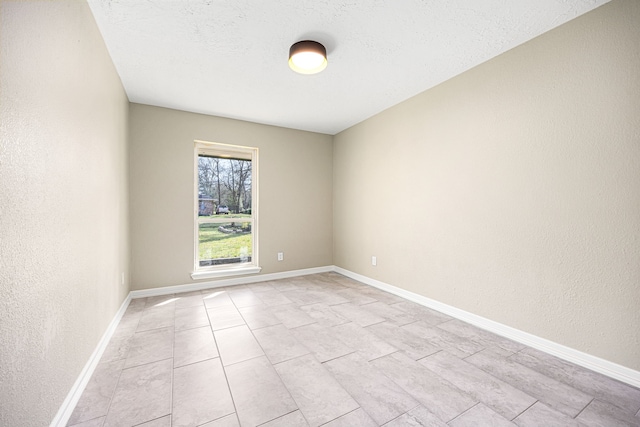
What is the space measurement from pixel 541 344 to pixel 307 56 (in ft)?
10.0

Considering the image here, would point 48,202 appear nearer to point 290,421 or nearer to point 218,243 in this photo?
point 290,421

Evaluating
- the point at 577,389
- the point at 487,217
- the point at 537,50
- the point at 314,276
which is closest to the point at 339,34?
the point at 537,50

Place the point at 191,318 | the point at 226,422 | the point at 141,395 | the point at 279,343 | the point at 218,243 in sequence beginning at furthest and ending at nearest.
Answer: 1. the point at 218,243
2. the point at 191,318
3. the point at 279,343
4. the point at 141,395
5. the point at 226,422

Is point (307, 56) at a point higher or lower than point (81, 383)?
higher

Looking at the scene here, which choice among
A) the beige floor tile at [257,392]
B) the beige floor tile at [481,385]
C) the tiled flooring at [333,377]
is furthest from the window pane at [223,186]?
the beige floor tile at [481,385]

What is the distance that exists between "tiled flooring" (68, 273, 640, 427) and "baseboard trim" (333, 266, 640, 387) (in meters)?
0.07

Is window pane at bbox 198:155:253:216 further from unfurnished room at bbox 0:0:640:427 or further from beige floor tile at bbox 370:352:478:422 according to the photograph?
beige floor tile at bbox 370:352:478:422

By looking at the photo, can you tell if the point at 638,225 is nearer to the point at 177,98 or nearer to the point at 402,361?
the point at 402,361

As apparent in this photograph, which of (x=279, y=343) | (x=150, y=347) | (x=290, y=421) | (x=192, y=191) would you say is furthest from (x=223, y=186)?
(x=290, y=421)

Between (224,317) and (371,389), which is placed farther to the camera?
(224,317)

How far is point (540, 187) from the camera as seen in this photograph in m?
2.19

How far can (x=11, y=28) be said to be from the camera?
103 cm

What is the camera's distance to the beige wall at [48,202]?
1.02 m

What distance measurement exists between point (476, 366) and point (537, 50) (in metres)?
2.56
